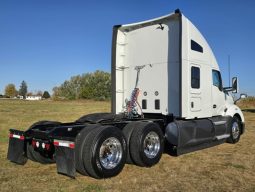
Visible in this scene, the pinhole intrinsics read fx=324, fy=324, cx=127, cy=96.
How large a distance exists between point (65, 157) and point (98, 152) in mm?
617

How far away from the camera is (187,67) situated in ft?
28.8

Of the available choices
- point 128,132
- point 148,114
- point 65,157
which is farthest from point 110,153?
point 148,114

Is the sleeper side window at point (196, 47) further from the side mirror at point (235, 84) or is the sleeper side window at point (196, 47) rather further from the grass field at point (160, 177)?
the grass field at point (160, 177)

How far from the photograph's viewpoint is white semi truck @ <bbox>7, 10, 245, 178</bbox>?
634cm

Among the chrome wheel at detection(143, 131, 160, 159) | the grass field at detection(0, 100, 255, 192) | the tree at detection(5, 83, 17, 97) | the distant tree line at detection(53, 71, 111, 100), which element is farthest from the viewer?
the tree at detection(5, 83, 17, 97)

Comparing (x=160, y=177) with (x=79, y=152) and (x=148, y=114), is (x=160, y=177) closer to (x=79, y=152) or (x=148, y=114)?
(x=79, y=152)

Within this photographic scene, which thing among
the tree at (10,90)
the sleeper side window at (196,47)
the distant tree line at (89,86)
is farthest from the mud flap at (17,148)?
the tree at (10,90)

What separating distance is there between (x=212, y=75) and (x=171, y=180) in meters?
5.09

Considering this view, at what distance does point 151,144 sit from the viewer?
7.67 m

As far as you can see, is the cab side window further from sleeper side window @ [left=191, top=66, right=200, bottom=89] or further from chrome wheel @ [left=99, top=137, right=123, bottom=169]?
chrome wheel @ [left=99, top=137, right=123, bottom=169]

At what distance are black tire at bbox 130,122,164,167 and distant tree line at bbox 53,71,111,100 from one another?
69606mm

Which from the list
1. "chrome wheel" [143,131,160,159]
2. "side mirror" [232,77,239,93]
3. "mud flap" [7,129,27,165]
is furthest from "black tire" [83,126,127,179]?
"side mirror" [232,77,239,93]

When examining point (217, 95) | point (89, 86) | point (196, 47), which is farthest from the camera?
point (89, 86)

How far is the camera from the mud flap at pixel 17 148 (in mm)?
7085
